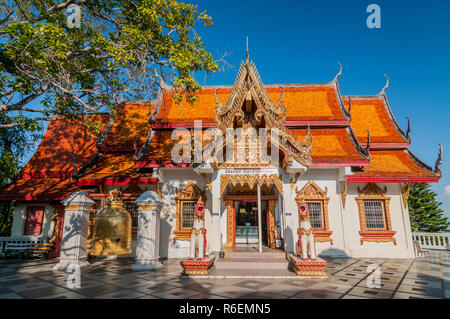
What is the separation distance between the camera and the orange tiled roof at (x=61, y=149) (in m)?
11.5

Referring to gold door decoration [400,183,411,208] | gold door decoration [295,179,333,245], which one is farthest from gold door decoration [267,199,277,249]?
gold door decoration [400,183,411,208]

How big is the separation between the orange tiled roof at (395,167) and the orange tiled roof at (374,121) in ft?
2.03

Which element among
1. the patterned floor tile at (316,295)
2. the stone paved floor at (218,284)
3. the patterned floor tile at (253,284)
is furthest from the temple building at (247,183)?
the patterned floor tile at (316,295)

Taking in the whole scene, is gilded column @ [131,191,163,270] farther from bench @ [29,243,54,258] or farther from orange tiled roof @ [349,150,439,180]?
orange tiled roof @ [349,150,439,180]

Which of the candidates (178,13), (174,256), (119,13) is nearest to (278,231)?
(174,256)

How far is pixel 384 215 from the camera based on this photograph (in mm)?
9938

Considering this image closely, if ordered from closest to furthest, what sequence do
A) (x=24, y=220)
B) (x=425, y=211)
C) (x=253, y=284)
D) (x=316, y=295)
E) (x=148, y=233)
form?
1. (x=316, y=295)
2. (x=253, y=284)
3. (x=148, y=233)
4. (x=24, y=220)
5. (x=425, y=211)

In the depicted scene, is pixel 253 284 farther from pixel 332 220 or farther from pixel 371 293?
pixel 332 220

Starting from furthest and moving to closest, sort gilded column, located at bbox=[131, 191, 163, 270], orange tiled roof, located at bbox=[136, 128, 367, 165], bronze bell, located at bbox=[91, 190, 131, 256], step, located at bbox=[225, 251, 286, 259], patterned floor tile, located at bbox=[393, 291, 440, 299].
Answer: orange tiled roof, located at bbox=[136, 128, 367, 165] → gilded column, located at bbox=[131, 191, 163, 270] → step, located at bbox=[225, 251, 286, 259] → patterned floor tile, located at bbox=[393, 291, 440, 299] → bronze bell, located at bbox=[91, 190, 131, 256]

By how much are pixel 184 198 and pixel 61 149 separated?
24.1 ft

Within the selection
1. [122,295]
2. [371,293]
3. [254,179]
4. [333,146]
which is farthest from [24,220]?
[333,146]

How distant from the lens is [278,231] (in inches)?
377

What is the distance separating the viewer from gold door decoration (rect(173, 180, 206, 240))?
387 inches

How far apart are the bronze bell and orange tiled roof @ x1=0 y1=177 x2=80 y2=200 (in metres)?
7.12
